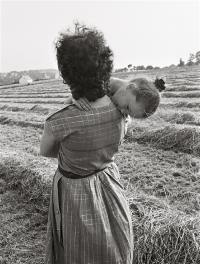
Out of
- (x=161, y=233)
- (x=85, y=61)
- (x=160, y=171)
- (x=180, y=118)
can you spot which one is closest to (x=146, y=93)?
(x=85, y=61)

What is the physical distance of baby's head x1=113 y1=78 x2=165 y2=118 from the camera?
5.18 ft

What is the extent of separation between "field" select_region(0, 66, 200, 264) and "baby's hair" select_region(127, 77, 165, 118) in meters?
0.13

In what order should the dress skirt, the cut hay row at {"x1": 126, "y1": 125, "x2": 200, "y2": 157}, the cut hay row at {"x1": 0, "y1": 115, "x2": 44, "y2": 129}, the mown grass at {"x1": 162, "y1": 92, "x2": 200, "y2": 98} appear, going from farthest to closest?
the mown grass at {"x1": 162, "y1": 92, "x2": 200, "y2": 98} → the cut hay row at {"x1": 0, "y1": 115, "x2": 44, "y2": 129} → the cut hay row at {"x1": 126, "y1": 125, "x2": 200, "y2": 157} → the dress skirt

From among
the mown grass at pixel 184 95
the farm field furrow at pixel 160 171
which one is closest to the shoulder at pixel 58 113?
the farm field furrow at pixel 160 171

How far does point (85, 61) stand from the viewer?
152 cm

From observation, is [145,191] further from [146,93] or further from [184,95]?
[184,95]

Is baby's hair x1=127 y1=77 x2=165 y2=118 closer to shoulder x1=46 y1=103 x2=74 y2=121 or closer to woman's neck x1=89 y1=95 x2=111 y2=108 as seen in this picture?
woman's neck x1=89 y1=95 x2=111 y2=108

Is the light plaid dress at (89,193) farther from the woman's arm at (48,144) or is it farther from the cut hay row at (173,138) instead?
the cut hay row at (173,138)

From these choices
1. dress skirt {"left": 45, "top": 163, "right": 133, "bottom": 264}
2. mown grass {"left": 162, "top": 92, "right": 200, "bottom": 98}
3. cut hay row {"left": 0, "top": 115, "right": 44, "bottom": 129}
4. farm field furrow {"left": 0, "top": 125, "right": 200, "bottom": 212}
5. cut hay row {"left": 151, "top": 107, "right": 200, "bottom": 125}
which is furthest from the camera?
mown grass {"left": 162, "top": 92, "right": 200, "bottom": 98}

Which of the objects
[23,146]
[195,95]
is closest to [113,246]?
[23,146]

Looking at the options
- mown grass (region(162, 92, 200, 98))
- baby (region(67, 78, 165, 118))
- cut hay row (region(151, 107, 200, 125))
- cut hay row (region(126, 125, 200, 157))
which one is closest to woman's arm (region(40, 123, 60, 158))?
baby (region(67, 78, 165, 118))

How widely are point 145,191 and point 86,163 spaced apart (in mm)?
2823

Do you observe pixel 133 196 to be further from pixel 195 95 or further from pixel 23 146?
pixel 195 95

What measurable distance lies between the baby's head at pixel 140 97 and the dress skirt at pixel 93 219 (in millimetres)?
403
